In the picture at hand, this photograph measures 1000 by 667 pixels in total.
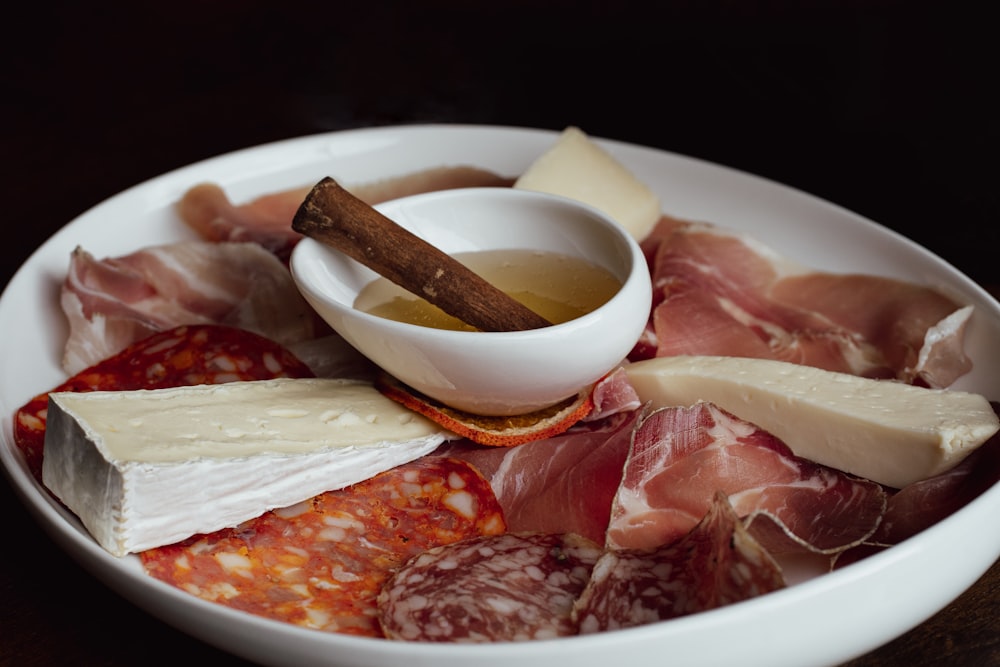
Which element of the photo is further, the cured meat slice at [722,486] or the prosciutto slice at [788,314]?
the prosciutto slice at [788,314]

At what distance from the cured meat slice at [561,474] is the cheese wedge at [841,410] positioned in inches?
4.5

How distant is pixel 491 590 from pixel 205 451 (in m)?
0.42

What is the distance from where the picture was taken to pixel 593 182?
220 centimetres

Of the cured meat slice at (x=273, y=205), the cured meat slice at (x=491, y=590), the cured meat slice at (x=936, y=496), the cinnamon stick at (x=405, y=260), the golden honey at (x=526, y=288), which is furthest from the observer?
the cured meat slice at (x=273, y=205)

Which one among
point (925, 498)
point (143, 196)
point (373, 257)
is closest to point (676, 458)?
point (925, 498)

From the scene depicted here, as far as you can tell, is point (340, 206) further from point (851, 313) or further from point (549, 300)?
point (851, 313)

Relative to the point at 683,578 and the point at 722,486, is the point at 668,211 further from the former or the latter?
the point at 683,578

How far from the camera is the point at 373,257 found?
1661 mm

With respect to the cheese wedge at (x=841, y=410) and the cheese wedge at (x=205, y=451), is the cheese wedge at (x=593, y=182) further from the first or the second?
the cheese wedge at (x=205, y=451)

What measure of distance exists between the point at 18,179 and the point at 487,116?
147 centimetres

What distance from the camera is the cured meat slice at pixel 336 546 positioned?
4.30 feet

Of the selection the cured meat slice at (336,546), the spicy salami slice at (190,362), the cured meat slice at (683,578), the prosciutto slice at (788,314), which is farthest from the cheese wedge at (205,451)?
the prosciutto slice at (788,314)

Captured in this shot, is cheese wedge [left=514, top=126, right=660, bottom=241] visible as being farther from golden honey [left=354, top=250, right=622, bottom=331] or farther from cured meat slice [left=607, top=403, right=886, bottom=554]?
cured meat slice [left=607, top=403, right=886, bottom=554]

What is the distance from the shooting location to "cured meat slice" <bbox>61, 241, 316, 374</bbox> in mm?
1827
